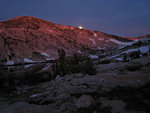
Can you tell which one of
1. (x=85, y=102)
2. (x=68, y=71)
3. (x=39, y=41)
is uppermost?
(x=39, y=41)

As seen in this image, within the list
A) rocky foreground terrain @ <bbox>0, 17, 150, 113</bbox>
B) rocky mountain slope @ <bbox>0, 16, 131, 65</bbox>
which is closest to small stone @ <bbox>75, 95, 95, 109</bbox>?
rocky foreground terrain @ <bbox>0, 17, 150, 113</bbox>

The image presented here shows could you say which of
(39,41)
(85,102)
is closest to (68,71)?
(85,102)

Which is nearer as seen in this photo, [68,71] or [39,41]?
[68,71]

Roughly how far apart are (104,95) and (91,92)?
0.67 meters

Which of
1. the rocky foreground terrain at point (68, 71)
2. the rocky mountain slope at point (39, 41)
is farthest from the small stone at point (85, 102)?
the rocky mountain slope at point (39, 41)

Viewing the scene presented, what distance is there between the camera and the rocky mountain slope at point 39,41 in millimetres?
51656

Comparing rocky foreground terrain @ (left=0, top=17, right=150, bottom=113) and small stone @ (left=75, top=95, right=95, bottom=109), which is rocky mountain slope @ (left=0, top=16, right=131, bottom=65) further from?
small stone @ (left=75, top=95, right=95, bottom=109)

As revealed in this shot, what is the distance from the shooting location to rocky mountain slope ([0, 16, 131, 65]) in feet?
169

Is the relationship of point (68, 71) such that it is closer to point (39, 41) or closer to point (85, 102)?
point (85, 102)

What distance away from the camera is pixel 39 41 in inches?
2376

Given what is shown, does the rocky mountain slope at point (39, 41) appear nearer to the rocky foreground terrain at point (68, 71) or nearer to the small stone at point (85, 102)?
the rocky foreground terrain at point (68, 71)

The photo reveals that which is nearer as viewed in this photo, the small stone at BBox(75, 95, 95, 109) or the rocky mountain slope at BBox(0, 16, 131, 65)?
the small stone at BBox(75, 95, 95, 109)

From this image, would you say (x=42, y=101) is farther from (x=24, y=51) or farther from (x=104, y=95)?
(x=24, y=51)

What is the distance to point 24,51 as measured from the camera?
53219mm
